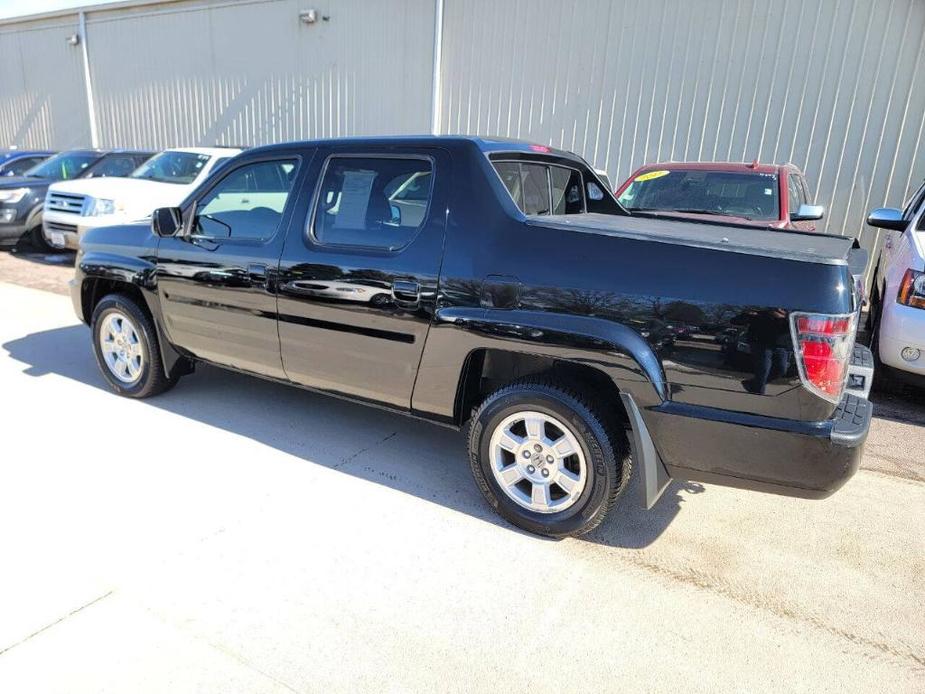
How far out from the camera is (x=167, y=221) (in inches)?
158

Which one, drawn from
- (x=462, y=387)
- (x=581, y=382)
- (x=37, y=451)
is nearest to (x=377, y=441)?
(x=462, y=387)

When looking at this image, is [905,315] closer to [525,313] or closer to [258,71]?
[525,313]

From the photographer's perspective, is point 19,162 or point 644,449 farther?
point 19,162

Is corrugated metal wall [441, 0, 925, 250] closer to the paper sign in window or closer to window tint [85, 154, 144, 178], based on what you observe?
window tint [85, 154, 144, 178]

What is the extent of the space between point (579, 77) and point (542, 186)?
23.0 ft

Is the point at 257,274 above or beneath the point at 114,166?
beneath

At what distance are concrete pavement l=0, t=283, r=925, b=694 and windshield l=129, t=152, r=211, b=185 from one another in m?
6.06

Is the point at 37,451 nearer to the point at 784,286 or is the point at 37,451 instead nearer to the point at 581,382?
the point at 581,382

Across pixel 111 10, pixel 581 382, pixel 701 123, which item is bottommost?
pixel 581 382

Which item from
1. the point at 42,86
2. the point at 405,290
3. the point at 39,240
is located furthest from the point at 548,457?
the point at 42,86

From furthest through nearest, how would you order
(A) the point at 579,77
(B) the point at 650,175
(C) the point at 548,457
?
(A) the point at 579,77
(B) the point at 650,175
(C) the point at 548,457

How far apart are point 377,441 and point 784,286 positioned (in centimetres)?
250

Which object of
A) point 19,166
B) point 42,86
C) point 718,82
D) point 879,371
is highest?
point 42,86

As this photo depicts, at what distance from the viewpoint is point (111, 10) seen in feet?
52.6
